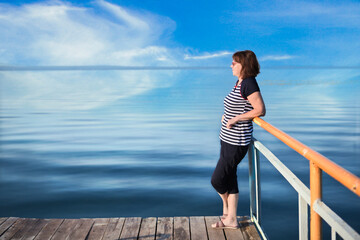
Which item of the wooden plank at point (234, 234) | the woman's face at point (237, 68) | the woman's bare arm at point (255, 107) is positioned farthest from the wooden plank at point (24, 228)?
the woman's face at point (237, 68)

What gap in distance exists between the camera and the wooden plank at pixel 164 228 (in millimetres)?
3014

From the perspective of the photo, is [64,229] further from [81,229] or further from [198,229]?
[198,229]

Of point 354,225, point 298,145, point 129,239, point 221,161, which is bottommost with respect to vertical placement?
point 354,225

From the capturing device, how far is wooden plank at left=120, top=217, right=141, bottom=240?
3023 mm

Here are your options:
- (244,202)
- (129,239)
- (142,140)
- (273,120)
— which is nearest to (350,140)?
(273,120)

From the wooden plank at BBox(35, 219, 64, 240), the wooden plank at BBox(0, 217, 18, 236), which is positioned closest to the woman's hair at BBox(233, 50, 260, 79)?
the wooden plank at BBox(35, 219, 64, 240)

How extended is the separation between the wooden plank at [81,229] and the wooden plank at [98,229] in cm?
3

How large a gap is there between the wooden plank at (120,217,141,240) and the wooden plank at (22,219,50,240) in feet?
2.12

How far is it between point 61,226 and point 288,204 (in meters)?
3.29

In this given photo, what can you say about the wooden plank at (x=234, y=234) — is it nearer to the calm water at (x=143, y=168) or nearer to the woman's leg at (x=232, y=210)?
the woman's leg at (x=232, y=210)

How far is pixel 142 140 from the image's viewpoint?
10.2m

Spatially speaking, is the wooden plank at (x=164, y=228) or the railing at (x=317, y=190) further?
the wooden plank at (x=164, y=228)

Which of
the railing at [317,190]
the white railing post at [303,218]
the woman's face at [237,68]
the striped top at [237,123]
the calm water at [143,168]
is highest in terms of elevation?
the woman's face at [237,68]

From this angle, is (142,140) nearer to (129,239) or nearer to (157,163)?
(157,163)
